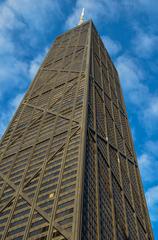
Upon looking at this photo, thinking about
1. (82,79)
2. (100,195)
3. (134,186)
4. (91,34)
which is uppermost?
(91,34)

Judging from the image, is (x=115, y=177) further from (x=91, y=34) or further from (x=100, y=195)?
(x=91, y=34)

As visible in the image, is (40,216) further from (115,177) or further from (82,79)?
(82,79)

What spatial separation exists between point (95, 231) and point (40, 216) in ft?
21.5

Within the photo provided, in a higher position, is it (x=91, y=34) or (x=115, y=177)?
(x=91, y=34)

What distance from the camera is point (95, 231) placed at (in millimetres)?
43344

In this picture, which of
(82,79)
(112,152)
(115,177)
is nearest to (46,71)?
(82,79)

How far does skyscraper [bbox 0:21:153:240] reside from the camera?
4491 cm

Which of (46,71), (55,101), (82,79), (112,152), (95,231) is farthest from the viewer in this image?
(46,71)

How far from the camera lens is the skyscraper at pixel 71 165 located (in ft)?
147

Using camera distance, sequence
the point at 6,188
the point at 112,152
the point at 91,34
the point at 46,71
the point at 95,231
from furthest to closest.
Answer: the point at 91,34, the point at 46,71, the point at 112,152, the point at 6,188, the point at 95,231

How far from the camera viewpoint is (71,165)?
52562 mm

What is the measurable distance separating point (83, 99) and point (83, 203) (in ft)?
106

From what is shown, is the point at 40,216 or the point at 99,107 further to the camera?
the point at 99,107

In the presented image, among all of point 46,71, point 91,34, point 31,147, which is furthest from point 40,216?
point 91,34
